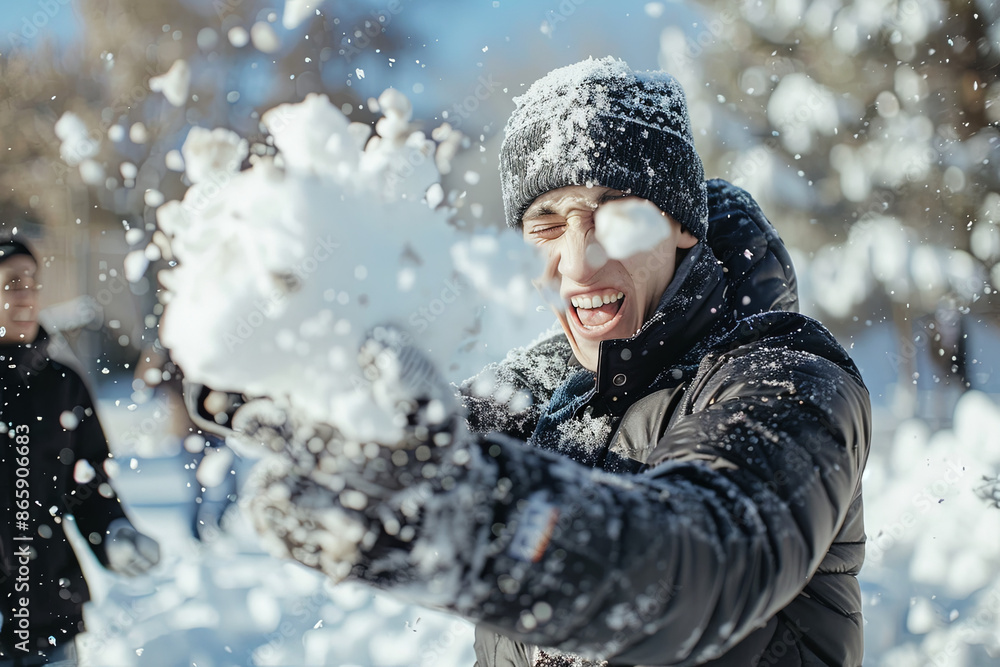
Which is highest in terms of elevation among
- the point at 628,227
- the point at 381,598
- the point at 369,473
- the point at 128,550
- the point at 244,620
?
the point at 628,227

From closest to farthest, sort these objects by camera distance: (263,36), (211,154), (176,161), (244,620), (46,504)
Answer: (211,154) → (176,161) → (263,36) → (46,504) → (244,620)

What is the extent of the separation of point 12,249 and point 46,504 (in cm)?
151

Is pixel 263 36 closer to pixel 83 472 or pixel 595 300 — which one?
pixel 595 300

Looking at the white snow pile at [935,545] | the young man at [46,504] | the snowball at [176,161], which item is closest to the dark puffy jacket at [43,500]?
the young man at [46,504]

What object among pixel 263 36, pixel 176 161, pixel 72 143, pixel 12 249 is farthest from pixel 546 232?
pixel 72 143

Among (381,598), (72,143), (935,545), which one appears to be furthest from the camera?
(72,143)

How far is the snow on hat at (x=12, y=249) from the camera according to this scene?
3.71 m

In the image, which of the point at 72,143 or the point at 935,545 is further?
the point at 72,143

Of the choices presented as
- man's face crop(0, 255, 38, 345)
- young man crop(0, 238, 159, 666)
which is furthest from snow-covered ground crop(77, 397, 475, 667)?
man's face crop(0, 255, 38, 345)

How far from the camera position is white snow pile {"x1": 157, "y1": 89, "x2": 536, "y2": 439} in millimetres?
739

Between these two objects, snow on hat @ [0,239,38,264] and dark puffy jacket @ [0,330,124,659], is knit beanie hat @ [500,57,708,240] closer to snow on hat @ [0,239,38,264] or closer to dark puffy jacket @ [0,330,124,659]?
dark puffy jacket @ [0,330,124,659]

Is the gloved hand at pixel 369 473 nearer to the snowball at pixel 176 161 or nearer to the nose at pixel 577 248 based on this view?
the snowball at pixel 176 161

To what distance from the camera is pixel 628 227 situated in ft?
5.15

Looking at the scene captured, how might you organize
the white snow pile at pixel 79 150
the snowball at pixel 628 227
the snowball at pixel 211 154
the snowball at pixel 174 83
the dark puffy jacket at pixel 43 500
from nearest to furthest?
the snowball at pixel 211 154, the snowball at pixel 174 83, the snowball at pixel 628 227, the dark puffy jacket at pixel 43 500, the white snow pile at pixel 79 150
